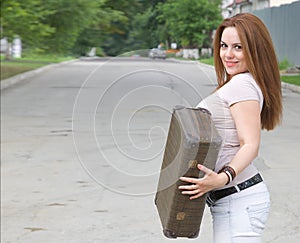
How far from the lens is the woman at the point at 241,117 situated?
232 centimetres

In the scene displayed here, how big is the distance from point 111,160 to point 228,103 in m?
0.42

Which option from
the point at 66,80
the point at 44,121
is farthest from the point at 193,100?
the point at 66,80

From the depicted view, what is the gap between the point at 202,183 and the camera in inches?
85.7

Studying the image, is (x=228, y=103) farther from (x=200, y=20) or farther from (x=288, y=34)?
(x=200, y=20)

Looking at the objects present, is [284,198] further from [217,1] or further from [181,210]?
[217,1]

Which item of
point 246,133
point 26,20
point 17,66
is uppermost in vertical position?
point 26,20

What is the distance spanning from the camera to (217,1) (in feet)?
174

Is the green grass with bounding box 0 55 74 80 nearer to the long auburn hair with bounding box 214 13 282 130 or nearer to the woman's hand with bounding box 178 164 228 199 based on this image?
the long auburn hair with bounding box 214 13 282 130

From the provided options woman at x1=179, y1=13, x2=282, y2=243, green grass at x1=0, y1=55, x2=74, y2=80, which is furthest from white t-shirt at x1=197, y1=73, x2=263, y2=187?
green grass at x1=0, y1=55, x2=74, y2=80

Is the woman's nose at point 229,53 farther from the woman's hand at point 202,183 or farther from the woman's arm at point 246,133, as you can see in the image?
the woman's hand at point 202,183

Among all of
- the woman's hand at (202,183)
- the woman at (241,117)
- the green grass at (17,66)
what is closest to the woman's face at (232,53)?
the woman at (241,117)

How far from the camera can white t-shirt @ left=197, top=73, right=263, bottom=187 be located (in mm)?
2318

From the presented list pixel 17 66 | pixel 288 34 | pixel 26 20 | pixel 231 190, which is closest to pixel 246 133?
pixel 231 190

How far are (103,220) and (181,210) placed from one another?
A: 4.21 metres
